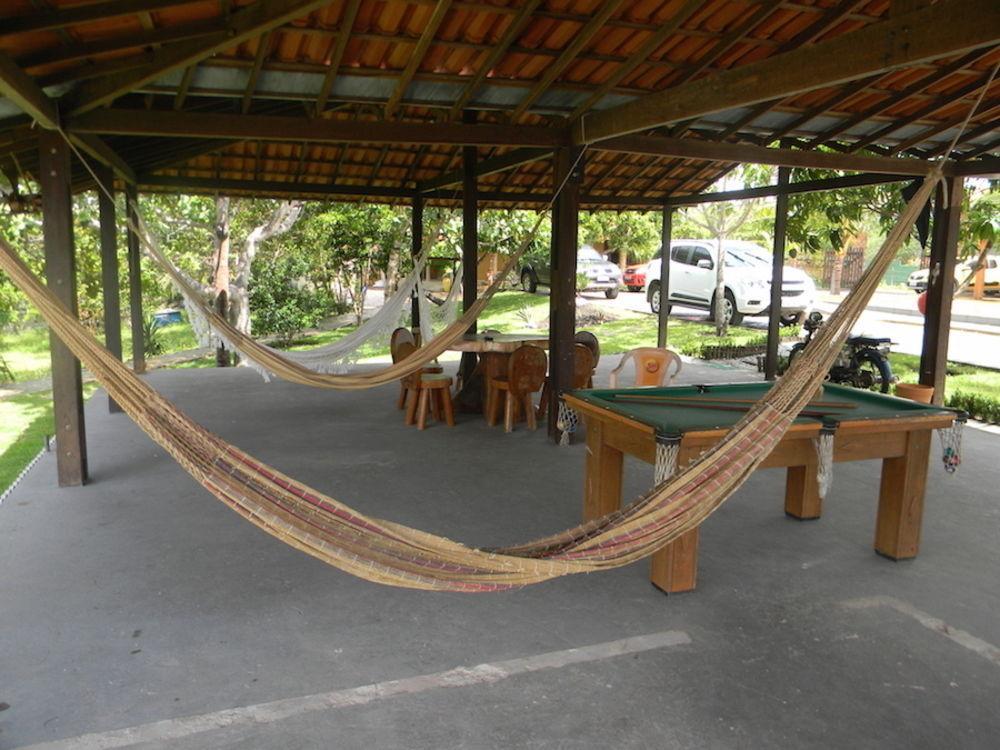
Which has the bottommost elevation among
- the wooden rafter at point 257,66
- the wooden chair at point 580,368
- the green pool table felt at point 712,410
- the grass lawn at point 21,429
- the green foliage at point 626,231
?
the grass lawn at point 21,429

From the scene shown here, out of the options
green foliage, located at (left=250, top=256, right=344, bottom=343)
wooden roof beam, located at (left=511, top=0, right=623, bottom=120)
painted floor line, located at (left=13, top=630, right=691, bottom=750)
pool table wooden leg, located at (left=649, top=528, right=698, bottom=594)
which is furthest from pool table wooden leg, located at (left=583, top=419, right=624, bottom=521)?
green foliage, located at (left=250, top=256, right=344, bottom=343)

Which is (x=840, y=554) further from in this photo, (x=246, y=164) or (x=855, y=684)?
(x=246, y=164)

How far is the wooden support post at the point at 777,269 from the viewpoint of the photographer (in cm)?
608

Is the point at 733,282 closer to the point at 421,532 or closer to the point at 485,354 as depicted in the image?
the point at 485,354

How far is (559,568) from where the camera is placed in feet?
5.92

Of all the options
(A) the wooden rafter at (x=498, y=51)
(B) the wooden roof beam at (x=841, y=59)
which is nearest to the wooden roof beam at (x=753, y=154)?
(B) the wooden roof beam at (x=841, y=59)

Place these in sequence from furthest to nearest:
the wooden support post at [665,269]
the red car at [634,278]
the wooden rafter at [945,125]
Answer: the red car at [634,278] < the wooden support post at [665,269] < the wooden rafter at [945,125]

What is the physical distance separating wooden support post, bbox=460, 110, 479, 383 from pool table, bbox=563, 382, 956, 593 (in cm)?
260

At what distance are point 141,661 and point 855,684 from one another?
6.06ft

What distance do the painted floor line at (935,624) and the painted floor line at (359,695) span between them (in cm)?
67

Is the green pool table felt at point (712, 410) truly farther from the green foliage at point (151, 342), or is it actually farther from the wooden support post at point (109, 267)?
the green foliage at point (151, 342)

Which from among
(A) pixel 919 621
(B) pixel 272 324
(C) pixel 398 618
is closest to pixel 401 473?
(C) pixel 398 618

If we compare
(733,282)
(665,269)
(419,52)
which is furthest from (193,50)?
(733,282)

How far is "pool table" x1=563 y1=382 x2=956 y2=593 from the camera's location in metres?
2.44
